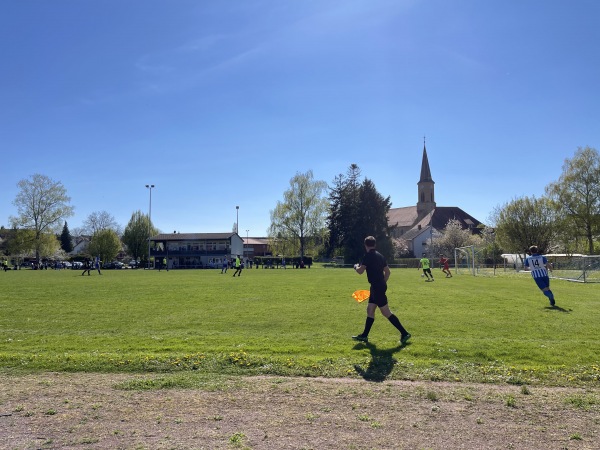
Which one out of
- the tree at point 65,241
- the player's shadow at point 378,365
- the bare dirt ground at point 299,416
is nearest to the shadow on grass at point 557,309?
the player's shadow at point 378,365

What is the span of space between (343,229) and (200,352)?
76.5 meters

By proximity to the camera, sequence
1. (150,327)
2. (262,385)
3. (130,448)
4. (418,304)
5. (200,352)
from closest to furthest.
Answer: (130,448), (262,385), (200,352), (150,327), (418,304)

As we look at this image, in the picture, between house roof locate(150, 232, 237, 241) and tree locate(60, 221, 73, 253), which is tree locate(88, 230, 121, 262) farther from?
tree locate(60, 221, 73, 253)

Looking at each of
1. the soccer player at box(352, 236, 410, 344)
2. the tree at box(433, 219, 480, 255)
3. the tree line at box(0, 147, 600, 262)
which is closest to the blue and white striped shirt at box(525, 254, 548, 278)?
the soccer player at box(352, 236, 410, 344)

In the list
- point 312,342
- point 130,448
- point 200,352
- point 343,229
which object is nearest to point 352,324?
point 312,342

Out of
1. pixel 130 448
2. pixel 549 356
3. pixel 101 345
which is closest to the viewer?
pixel 130 448

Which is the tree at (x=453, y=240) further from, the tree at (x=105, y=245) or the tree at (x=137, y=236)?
the tree at (x=105, y=245)

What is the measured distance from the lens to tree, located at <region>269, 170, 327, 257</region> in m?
89.8

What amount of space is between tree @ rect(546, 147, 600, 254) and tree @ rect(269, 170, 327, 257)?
42.5 metres

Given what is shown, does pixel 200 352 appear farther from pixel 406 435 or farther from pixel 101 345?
pixel 406 435

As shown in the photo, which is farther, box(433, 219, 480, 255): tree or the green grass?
box(433, 219, 480, 255): tree

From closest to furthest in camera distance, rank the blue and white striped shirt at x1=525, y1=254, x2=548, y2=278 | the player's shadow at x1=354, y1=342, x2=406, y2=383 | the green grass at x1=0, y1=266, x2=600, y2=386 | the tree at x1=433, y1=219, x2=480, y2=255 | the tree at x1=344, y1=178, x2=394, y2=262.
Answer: the player's shadow at x1=354, y1=342, x2=406, y2=383, the green grass at x1=0, y1=266, x2=600, y2=386, the blue and white striped shirt at x1=525, y1=254, x2=548, y2=278, the tree at x1=344, y1=178, x2=394, y2=262, the tree at x1=433, y1=219, x2=480, y2=255

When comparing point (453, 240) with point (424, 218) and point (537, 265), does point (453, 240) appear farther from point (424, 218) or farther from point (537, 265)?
point (537, 265)

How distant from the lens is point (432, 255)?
89250 millimetres
